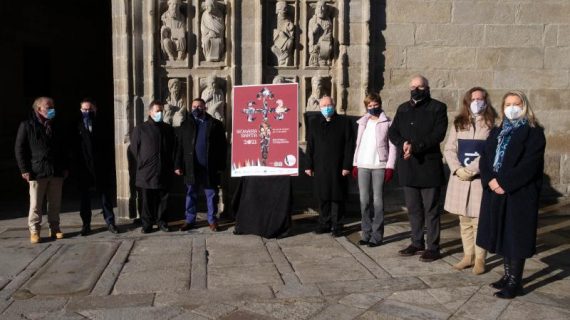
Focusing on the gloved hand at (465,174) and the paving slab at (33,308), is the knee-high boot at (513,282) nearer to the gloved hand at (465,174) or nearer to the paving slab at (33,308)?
the gloved hand at (465,174)

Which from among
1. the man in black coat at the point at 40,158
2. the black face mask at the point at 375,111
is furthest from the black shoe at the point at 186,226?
the black face mask at the point at 375,111

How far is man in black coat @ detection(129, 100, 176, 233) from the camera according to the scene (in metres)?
7.16

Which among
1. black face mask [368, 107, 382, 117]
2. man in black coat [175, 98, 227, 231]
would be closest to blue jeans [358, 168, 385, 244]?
black face mask [368, 107, 382, 117]

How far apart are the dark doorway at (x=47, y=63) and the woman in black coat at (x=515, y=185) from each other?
6502mm

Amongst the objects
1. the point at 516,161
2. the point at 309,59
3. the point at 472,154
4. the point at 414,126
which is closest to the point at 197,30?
the point at 309,59

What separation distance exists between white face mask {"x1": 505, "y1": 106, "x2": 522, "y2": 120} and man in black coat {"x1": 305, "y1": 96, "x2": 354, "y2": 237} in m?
2.39

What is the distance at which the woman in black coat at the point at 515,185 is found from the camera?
456cm

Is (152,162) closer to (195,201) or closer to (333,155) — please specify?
(195,201)

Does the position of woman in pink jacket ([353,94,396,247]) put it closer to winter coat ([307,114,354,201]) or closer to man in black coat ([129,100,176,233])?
winter coat ([307,114,354,201])

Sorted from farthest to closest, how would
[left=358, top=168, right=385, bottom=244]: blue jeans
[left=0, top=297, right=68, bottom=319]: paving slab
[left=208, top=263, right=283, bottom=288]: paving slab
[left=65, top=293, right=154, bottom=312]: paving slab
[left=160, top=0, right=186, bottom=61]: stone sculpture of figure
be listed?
[left=160, top=0, right=186, bottom=61]: stone sculpture of figure → [left=358, top=168, right=385, bottom=244]: blue jeans → [left=208, top=263, right=283, bottom=288]: paving slab → [left=65, top=293, right=154, bottom=312]: paving slab → [left=0, top=297, right=68, bottom=319]: paving slab

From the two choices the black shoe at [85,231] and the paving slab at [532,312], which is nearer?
the paving slab at [532,312]

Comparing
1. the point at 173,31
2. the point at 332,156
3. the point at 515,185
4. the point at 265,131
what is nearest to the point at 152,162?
the point at 265,131

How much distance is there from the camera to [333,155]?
6887 millimetres

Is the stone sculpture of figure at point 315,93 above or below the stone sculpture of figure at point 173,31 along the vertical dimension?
below
